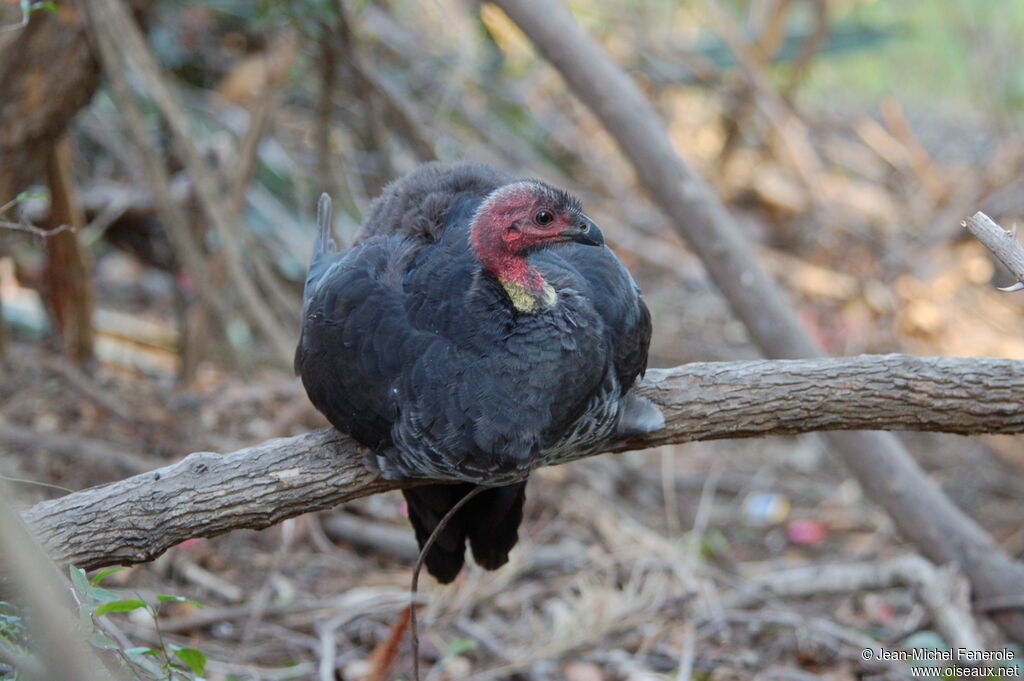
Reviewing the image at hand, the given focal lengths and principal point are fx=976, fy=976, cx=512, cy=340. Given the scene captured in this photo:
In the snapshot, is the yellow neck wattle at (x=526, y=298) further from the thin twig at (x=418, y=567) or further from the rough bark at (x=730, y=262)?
the rough bark at (x=730, y=262)

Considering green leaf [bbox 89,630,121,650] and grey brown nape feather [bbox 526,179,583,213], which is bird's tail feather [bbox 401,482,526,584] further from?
green leaf [bbox 89,630,121,650]

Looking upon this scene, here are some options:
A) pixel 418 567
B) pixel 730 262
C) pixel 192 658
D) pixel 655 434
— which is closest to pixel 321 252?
pixel 418 567

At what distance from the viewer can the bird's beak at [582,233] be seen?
250cm

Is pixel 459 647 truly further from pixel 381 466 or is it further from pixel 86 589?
pixel 86 589

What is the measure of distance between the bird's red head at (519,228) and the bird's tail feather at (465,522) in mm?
663

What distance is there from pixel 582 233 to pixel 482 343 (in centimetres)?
40

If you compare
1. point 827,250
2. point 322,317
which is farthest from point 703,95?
point 322,317

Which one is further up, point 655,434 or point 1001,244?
point 1001,244

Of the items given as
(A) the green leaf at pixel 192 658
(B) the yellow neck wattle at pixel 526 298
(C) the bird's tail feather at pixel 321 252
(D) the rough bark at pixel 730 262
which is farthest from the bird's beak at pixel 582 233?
(D) the rough bark at pixel 730 262

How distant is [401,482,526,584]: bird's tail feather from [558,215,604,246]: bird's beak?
2.39ft

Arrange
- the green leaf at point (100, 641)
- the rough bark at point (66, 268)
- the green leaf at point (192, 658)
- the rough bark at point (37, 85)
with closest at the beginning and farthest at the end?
the green leaf at point (100, 641), the green leaf at point (192, 658), the rough bark at point (37, 85), the rough bark at point (66, 268)

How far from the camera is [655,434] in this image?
2641 mm

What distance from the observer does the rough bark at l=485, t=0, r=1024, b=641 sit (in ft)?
12.4

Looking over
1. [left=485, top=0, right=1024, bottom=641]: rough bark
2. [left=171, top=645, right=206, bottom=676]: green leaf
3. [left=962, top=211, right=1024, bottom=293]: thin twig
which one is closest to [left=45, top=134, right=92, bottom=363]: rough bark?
[left=485, top=0, right=1024, bottom=641]: rough bark
